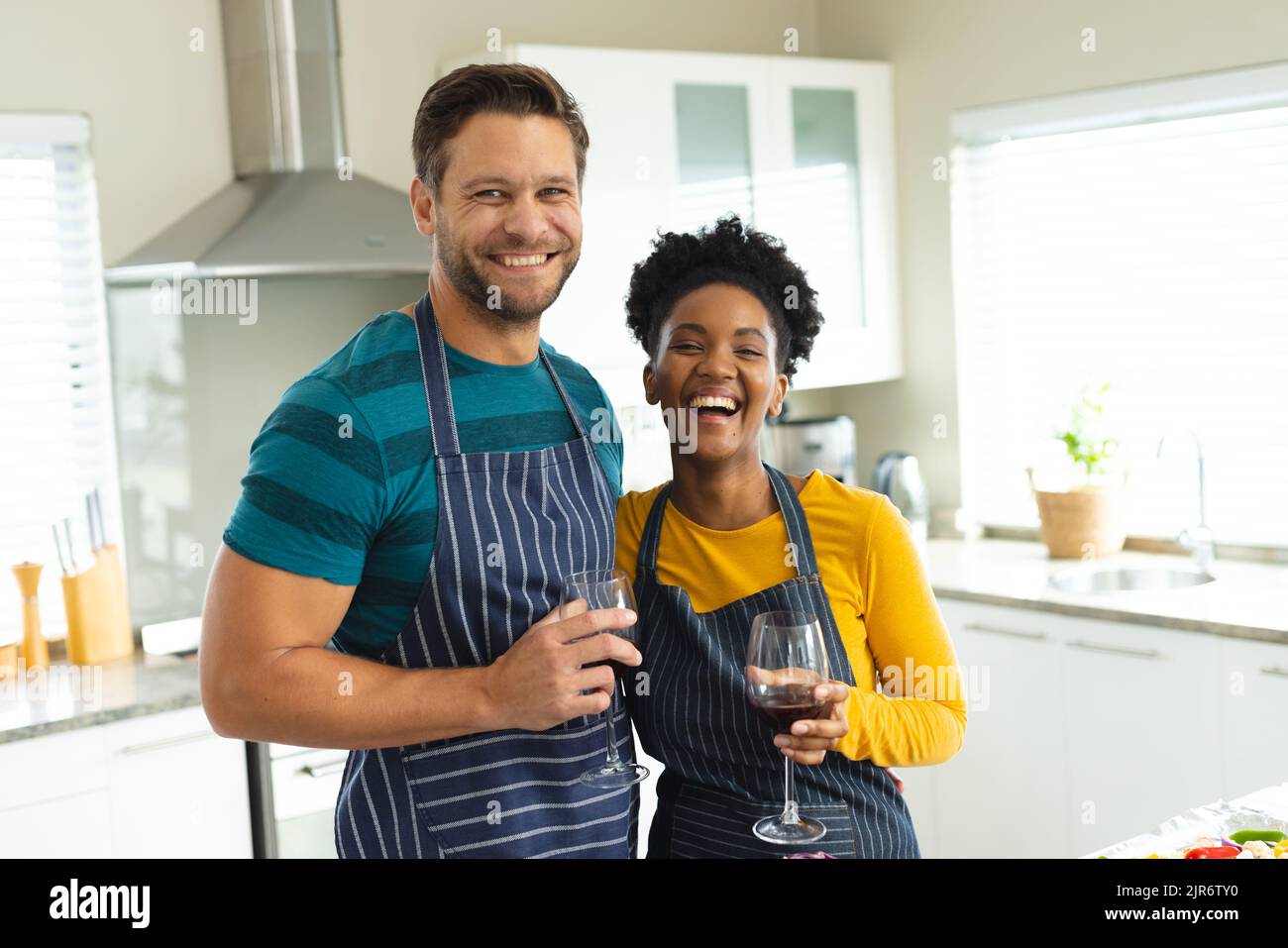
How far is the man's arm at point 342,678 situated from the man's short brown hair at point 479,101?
474mm

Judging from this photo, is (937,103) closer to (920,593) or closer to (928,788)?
(928,788)

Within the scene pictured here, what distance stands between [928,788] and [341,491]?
2.47m


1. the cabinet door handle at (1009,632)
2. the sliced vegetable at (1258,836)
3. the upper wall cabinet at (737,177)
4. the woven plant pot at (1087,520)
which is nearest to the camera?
the sliced vegetable at (1258,836)

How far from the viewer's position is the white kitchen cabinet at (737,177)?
10.5 ft

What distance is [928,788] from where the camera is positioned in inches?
132

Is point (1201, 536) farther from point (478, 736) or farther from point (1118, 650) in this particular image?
point (478, 736)

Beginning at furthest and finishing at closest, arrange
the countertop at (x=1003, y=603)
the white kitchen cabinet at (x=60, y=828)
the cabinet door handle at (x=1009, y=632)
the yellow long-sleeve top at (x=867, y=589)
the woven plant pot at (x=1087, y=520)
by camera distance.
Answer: the woven plant pot at (x=1087, y=520), the cabinet door handle at (x=1009, y=632), the countertop at (x=1003, y=603), the white kitchen cabinet at (x=60, y=828), the yellow long-sleeve top at (x=867, y=589)

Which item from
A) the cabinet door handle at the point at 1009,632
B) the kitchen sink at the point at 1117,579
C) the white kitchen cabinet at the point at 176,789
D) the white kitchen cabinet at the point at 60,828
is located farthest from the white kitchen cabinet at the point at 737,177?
the white kitchen cabinet at the point at 60,828

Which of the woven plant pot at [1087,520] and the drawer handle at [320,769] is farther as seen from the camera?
the woven plant pot at [1087,520]

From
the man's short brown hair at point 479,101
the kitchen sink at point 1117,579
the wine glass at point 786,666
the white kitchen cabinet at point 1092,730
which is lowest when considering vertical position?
the white kitchen cabinet at point 1092,730

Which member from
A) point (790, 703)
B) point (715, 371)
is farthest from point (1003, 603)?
point (790, 703)

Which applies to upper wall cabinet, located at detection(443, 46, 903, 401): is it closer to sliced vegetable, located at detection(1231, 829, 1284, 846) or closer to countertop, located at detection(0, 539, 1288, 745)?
countertop, located at detection(0, 539, 1288, 745)

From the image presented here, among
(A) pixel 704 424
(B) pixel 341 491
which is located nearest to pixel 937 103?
(A) pixel 704 424

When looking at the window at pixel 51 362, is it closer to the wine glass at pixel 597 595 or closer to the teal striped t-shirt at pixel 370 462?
the teal striped t-shirt at pixel 370 462
